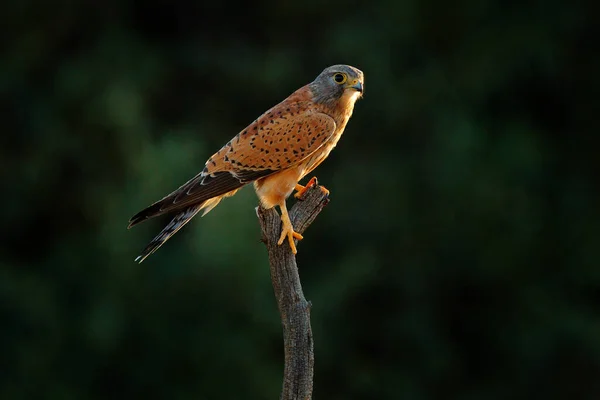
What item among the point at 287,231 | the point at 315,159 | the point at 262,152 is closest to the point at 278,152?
the point at 262,152

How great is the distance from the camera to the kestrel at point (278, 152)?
250 cm

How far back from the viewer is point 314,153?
2598 millimetres

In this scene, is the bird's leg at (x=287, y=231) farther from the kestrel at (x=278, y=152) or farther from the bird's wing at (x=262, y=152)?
the bird's wing at (x=262, y=152)

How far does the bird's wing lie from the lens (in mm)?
2514

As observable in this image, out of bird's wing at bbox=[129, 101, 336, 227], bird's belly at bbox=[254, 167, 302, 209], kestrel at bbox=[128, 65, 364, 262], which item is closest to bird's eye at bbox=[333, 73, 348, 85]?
kestrel at bbox=[128, 65, 364, 262]

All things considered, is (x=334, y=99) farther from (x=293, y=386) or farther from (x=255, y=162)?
(x=293, y=386)

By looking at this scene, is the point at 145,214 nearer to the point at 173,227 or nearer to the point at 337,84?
the point at 173,227

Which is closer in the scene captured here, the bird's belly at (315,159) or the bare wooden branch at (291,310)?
the bare wooden branch at (291,310)

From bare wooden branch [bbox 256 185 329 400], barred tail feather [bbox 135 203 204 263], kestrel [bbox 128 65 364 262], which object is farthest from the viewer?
kestrel [bbox 128 65 364 262]

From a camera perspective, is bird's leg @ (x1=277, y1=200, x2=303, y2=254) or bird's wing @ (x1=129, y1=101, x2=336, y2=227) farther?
bird's wing @ (x1=129, y1=101, x2=336, y2=227)

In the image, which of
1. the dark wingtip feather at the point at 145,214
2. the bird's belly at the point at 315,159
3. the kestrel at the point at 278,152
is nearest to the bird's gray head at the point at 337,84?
the kestrel at the point at 278,152

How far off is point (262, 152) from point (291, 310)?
1.65ft

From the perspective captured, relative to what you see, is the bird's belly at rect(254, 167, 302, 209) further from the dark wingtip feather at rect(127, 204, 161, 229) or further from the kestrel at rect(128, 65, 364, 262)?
the dark wingtip feather at rect(127, 204, 161, 229)

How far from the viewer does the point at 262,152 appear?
2559 mm
